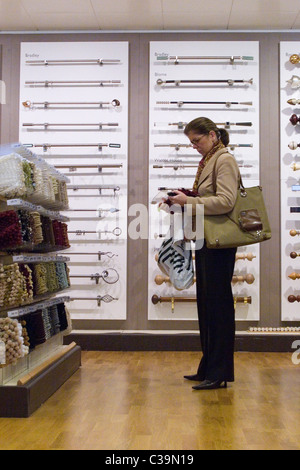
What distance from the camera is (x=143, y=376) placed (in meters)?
3.55

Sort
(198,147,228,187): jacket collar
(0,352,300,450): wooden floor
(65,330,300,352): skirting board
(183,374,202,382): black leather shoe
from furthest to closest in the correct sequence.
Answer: (65,330,300,352): skirting board < (183,374,202,382): black leather shoe < (198,147,228,187): jacket collar < (0,352,300,450): wooden floor

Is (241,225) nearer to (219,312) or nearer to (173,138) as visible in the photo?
(219,312)

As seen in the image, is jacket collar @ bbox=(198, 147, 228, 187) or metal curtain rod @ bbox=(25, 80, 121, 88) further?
metal curtain rod @ bbox=(25, 80, 121, 88)

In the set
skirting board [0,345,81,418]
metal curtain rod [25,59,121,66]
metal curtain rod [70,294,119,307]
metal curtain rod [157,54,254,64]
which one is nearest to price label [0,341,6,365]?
skirting board [0,345,81,418]

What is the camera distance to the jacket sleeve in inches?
118

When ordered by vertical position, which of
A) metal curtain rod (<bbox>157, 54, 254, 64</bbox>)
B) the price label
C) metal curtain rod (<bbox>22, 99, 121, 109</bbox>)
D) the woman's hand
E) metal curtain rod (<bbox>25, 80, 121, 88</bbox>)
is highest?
metal curtain rod (<bbox>157, 54, 254, 64</bbox>)

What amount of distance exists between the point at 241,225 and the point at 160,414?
104 centimetres

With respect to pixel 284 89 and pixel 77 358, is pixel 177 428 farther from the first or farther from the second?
pixel 284 89

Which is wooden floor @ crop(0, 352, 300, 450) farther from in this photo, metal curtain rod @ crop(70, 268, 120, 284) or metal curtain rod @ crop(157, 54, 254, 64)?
metal curtain rod @ crop(157, 54, 254, 64)

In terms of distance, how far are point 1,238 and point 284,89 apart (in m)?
3.19

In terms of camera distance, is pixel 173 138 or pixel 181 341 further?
pixel 173 138

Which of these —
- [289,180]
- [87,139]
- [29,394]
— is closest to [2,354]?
[29,394]

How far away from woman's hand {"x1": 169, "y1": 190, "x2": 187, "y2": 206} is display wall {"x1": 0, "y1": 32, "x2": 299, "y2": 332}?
1799mm

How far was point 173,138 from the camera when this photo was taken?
4.93 meters
